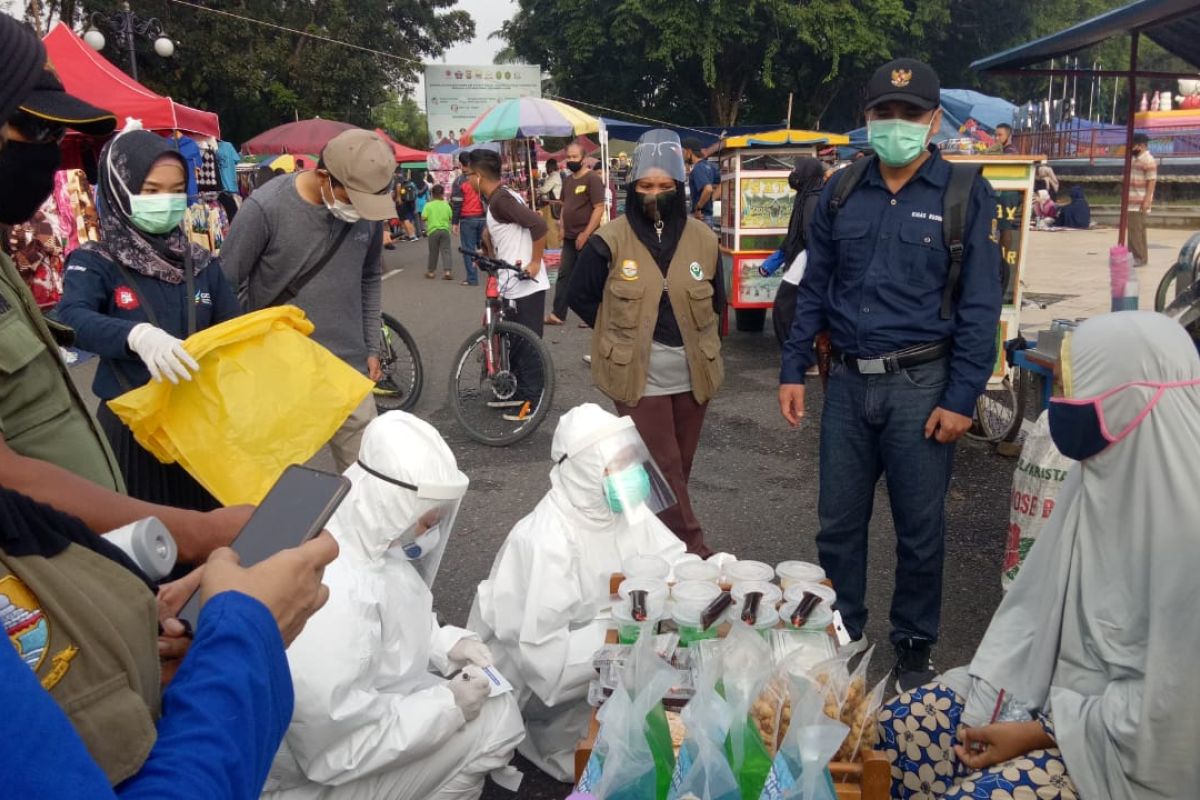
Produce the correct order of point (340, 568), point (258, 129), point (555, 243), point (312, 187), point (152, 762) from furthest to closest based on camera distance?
point (258, 129) < point (555, 243) < point (312, 187) < point (340, 568) < point (152, 762)

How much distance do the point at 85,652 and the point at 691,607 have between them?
5.32 ft

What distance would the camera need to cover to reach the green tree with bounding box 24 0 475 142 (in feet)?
82.2

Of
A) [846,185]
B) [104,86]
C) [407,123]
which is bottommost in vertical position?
[846,185]

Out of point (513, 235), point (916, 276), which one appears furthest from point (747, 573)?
point (513, 235)

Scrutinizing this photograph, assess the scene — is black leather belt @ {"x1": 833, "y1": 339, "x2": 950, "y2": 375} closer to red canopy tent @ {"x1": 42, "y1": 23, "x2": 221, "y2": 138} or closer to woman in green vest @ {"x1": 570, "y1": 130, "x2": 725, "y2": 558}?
woman in green vest @ {"x1": 570, "y1": 130, "x2": 725, "y2": 558}

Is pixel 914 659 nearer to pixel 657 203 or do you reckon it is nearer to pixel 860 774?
pixel 860 774

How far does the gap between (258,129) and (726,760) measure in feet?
104

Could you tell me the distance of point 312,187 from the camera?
3793mm

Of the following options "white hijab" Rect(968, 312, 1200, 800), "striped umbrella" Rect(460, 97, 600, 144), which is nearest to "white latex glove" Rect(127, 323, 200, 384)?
"white hijab" Rect(968, 312, 1200, 800)

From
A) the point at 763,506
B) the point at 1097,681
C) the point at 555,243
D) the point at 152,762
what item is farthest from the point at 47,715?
the point at 555,243

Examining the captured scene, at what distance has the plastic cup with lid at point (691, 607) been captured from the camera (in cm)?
230

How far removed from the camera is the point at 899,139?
122 inches

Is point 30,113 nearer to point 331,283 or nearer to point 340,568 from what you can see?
point 340,568

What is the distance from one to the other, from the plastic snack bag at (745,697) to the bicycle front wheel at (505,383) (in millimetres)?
3883
